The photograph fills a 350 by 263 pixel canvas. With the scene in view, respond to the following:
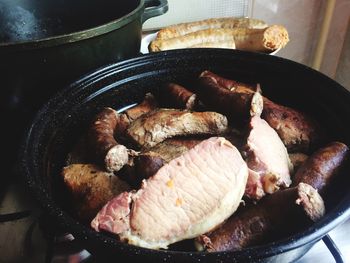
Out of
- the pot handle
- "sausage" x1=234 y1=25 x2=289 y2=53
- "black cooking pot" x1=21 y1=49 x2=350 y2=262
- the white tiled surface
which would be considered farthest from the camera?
the white tiled surface

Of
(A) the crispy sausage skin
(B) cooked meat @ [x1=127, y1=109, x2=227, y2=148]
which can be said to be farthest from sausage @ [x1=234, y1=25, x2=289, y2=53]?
(B) cooked meat @ [x1=127, y1=109, x2=227, y2=148]

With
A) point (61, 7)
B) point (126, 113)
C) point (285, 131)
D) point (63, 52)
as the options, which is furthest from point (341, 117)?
point (61, 7)

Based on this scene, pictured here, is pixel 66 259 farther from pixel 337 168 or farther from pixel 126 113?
pixel 337 168

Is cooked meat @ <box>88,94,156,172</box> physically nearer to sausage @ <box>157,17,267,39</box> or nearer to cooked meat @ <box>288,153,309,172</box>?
cooked meat @ <box>288,153,309,172</box>

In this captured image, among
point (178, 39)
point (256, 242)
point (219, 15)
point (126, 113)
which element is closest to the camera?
point (256, 242)

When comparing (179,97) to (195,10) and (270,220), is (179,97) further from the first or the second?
(195,10)

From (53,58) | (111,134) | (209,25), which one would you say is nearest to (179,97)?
(111,134)
